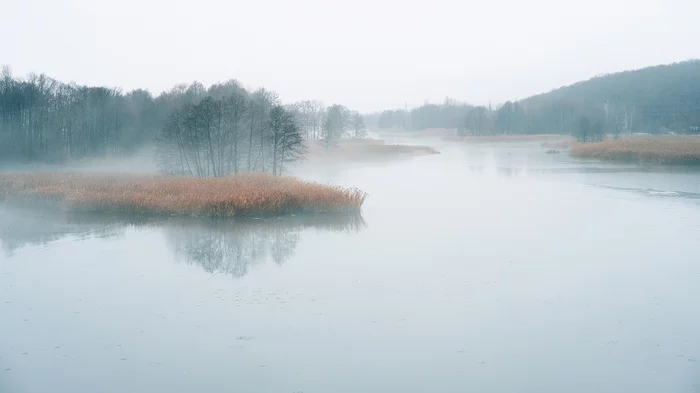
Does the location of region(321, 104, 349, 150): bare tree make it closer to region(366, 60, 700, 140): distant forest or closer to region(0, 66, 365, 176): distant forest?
region(0, 66, 365, 176): distant forest

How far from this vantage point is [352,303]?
9211mm

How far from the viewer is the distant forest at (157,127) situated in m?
30.5

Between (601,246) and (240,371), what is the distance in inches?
391

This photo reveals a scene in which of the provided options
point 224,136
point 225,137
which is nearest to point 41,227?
point 224,136

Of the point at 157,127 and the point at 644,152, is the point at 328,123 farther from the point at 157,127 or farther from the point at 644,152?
the point at 644,152

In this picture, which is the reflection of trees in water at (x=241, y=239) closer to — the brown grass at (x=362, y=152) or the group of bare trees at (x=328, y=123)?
the brown grass at (x=362, y=152)

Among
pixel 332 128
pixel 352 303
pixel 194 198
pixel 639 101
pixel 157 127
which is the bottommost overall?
pixel 352 303

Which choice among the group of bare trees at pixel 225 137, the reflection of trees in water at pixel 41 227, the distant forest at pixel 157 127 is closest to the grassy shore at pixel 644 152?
the distant forest at pixel 157 127

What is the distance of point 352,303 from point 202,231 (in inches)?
278

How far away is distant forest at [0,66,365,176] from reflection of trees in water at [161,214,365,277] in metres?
13.4

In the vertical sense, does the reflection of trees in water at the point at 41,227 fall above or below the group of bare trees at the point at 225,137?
below

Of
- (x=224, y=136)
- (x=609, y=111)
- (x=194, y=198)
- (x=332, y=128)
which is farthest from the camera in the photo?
(x=609, y=111)

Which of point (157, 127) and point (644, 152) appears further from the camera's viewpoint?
point (157, 127)

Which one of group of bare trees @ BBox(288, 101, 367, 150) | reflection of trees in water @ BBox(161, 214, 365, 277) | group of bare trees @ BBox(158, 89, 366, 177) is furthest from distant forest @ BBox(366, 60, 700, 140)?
reflection of trees in water @ BBox(161, 214, 365, 277)
